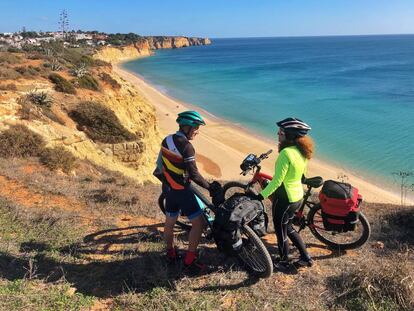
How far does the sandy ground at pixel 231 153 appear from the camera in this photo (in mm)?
18872

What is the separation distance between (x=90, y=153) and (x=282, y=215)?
415 inches

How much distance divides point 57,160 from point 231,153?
15509mm


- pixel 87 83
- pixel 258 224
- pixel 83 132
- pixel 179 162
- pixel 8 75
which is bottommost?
pixel 83 132

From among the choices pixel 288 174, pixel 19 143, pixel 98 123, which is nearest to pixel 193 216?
pixel 288 174

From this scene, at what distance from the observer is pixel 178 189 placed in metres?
4.39

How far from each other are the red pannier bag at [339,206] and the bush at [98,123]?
1190 centimetres

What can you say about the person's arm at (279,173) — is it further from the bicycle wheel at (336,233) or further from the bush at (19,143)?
the bush at (19,143)

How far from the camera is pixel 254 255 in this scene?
4.50 meters

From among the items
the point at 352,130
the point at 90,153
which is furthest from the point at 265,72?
the point at 90,153

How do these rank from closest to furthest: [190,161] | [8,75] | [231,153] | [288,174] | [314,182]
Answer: [190,161] < [288,174] < [314,182] < [8,75] < [231,153]

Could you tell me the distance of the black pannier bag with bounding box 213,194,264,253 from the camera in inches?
167

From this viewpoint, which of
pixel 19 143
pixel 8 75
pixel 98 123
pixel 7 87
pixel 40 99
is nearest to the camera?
pixel 19 143

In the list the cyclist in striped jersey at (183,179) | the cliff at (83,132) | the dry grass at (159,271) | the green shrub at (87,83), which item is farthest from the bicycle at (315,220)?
the green shrub at (87,83)

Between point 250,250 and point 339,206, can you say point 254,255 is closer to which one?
point 250,250
